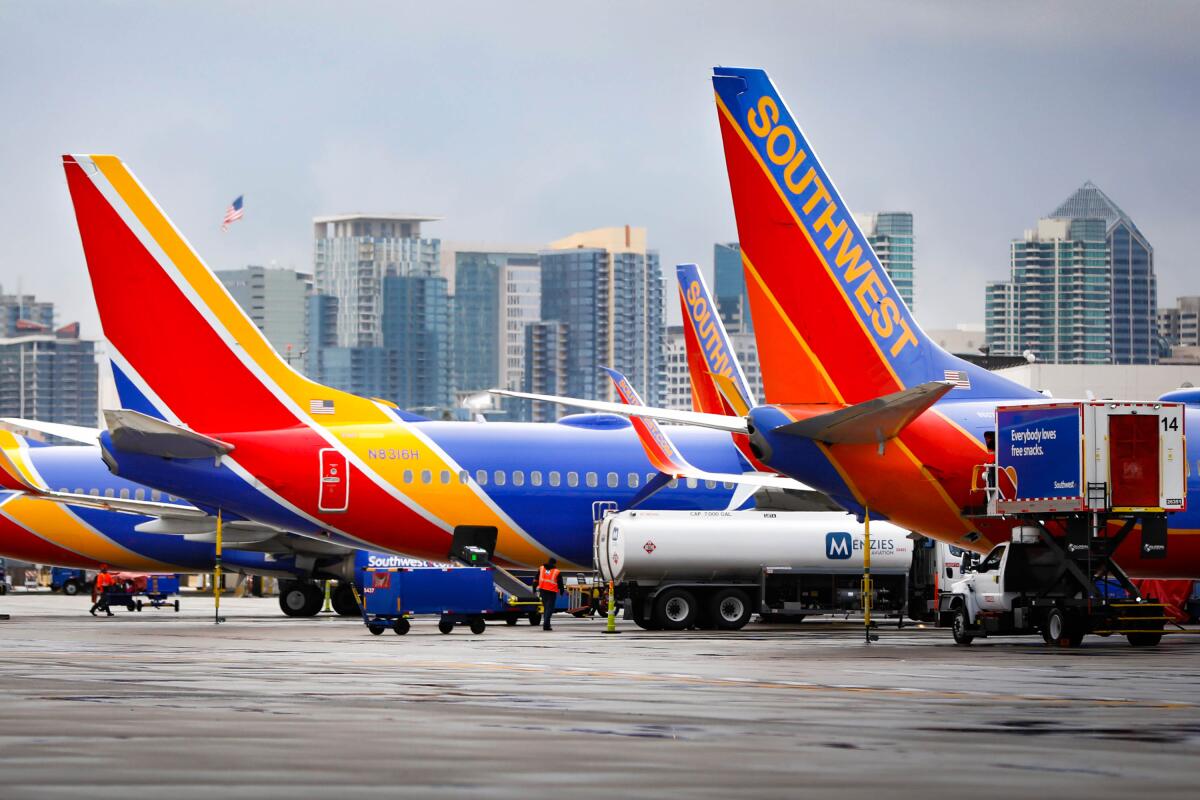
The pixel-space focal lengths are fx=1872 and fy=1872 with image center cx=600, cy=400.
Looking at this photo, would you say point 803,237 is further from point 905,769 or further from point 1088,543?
point 905,769

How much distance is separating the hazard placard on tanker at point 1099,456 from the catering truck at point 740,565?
435 inches

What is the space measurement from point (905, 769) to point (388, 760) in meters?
3.32

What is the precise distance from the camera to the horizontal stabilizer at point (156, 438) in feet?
131

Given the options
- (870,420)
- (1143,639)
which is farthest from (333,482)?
(1143,639)

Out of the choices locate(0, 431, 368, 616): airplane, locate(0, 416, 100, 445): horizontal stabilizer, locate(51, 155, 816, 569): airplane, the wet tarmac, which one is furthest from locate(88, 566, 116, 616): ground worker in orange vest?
the wet tarmac

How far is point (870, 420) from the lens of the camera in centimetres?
3034

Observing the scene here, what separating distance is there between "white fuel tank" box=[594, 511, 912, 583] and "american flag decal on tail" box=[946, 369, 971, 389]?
926 cm

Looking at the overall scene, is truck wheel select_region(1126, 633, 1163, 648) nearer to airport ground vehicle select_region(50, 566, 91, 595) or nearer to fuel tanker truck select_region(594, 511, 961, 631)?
fuel tanker truck select_region(594, 511, 961, 631)

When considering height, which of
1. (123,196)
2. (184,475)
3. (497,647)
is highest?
(123,196)

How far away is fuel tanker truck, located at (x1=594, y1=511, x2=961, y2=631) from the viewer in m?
41.8

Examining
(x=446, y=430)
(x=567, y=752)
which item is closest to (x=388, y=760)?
(x=567, y=752)

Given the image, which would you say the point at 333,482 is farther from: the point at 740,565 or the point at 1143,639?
Result: the point at 1143,639

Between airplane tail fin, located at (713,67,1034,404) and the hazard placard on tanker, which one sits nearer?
the hazard placard on tanker

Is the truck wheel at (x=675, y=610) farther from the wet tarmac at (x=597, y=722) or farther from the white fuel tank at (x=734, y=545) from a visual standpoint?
the wet tarmac at (x=597, y=722)
